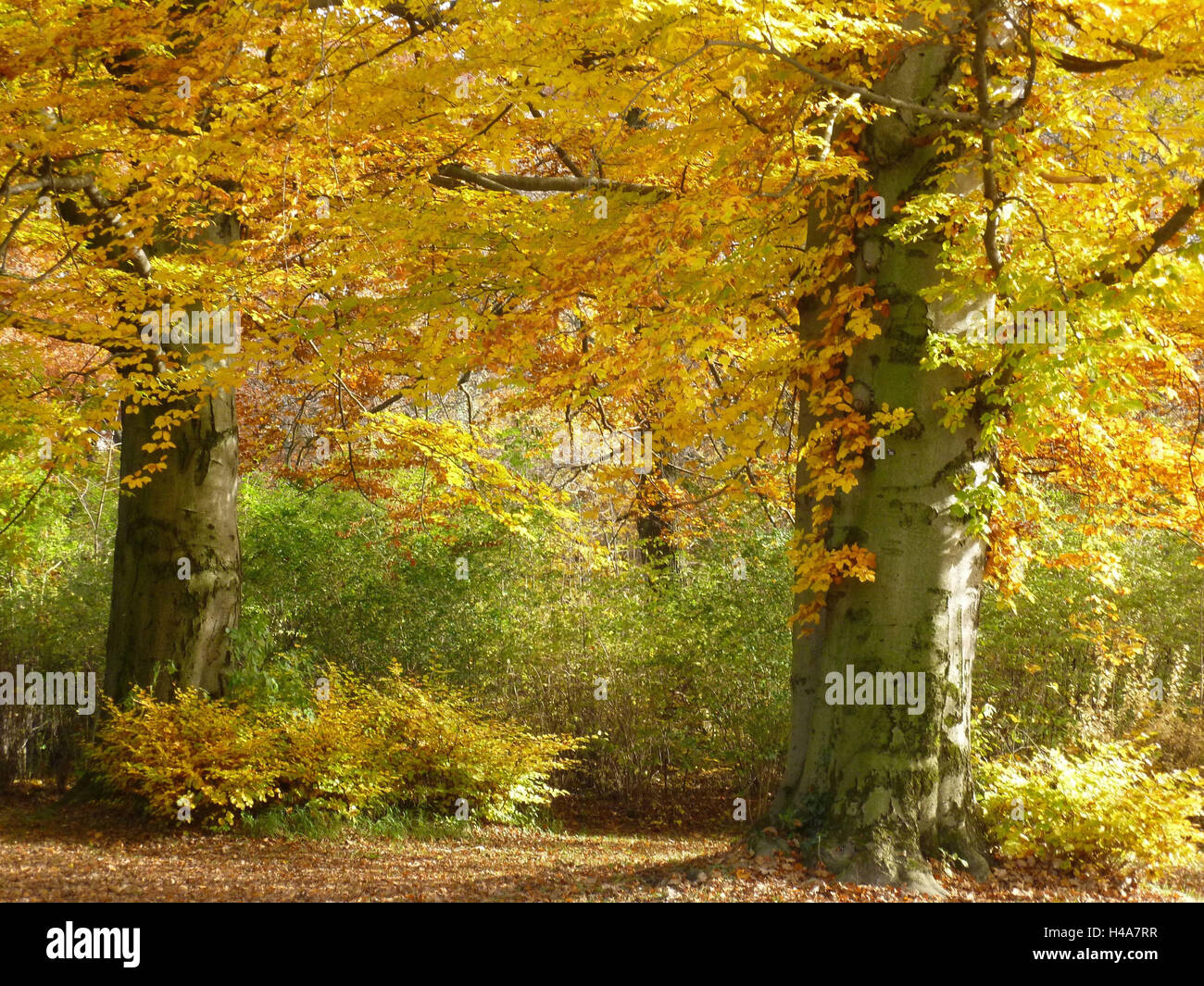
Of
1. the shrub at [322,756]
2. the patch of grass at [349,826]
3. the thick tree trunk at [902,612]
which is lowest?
the patch of grass at [349,826]

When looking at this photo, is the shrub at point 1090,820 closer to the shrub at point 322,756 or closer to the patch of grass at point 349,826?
the shrub at point 322,756

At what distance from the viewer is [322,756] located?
8.31 metres

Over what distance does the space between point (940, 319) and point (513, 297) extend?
10.0 feet

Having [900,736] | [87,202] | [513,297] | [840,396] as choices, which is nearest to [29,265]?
[87,202]

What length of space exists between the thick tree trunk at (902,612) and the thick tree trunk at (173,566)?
524 cm

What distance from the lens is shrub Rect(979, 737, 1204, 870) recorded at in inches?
234

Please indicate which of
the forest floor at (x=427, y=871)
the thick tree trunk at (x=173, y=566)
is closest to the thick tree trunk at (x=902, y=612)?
the forest floor at (x=427, y=871)

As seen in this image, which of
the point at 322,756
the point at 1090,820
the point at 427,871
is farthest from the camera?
the point at 322,756

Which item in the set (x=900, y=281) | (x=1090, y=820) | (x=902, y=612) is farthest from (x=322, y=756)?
(x=900, y=281)

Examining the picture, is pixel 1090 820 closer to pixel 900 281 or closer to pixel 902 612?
pixel 902 612

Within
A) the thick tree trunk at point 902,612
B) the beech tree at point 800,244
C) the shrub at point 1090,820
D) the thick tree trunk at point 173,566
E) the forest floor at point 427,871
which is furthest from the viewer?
the thick tree trunk at point 173,566

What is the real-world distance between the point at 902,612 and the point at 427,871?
3567 mm

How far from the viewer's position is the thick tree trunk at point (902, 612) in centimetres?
565

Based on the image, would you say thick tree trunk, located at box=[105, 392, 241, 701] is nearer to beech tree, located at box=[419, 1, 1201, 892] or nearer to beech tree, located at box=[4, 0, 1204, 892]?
beech tree, located at box=[4, 0, 1204, 892]
